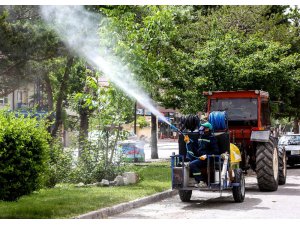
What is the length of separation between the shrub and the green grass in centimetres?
28

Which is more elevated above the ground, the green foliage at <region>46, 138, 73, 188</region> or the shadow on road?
the green foliage at <region>46, 138, 73, 188</region>

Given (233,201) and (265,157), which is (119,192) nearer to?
(233,201)

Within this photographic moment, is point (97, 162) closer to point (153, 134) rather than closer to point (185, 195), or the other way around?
point (185, 195)

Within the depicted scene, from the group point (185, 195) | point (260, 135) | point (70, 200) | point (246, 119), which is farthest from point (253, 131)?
point (70, 200)

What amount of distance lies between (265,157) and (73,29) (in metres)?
8.60

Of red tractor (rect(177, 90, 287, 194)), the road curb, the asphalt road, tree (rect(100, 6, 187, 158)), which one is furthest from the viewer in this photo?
tree (rect(100, 6, 187, 158))

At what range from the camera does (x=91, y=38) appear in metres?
20.9

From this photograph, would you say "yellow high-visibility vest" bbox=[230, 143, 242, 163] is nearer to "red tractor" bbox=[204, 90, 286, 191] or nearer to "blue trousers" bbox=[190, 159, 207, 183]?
"blue trousers" bbox=[190, 159, 207, 183]

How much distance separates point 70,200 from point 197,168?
269cm

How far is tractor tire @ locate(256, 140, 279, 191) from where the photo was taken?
1576 centimetres

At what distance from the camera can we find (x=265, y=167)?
15.7 metres

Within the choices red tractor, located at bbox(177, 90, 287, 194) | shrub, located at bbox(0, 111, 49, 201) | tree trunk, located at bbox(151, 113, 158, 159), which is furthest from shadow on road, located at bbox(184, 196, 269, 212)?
tree trunk, located at bbox(151, 113, 158, 159)

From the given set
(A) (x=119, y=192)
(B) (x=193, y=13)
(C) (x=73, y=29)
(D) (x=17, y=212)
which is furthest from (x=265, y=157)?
(B) (x=193, y=13)

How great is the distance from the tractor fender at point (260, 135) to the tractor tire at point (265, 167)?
19cm
